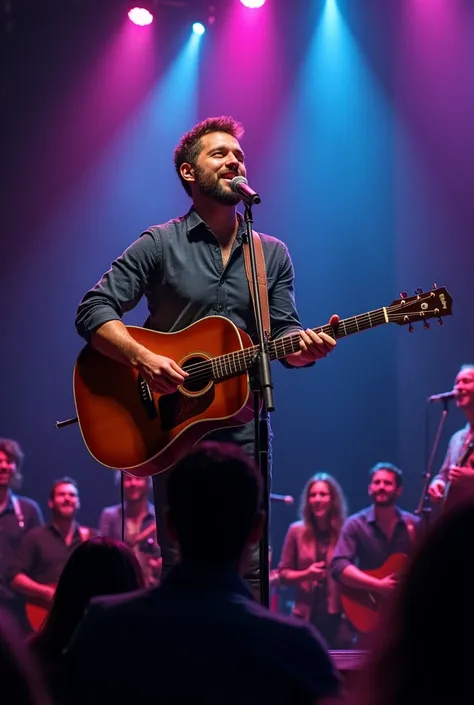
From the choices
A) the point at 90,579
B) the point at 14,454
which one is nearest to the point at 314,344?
the point at 90,579

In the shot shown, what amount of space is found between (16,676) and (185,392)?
8.10 ft

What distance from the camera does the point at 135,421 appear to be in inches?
144

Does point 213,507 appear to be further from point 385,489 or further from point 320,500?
point 320,500

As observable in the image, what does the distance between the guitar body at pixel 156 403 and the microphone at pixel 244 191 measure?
20.0 inches

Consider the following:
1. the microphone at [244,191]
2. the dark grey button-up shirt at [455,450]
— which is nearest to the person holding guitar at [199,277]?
the microphone at [244,191]

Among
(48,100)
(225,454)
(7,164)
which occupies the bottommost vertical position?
(225,454)

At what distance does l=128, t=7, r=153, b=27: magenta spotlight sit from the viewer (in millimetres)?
8828

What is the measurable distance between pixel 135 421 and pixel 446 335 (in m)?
6.02

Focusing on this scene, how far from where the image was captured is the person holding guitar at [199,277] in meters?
3.62

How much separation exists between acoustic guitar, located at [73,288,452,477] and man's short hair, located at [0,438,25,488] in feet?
15.3

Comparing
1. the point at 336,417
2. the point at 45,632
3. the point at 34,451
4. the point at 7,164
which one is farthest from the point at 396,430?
the point at 45,632

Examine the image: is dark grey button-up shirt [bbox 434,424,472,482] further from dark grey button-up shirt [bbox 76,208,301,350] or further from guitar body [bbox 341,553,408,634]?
dark grey button-up shirt [bbox 76,208,301,350]

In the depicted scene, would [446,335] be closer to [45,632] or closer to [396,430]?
[396,430]

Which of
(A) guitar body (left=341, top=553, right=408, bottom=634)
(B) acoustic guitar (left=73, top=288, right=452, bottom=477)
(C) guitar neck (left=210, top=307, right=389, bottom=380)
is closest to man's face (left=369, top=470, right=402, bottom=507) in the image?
(A) guitar body (left=341, top=553, right=408, bottom=634)
